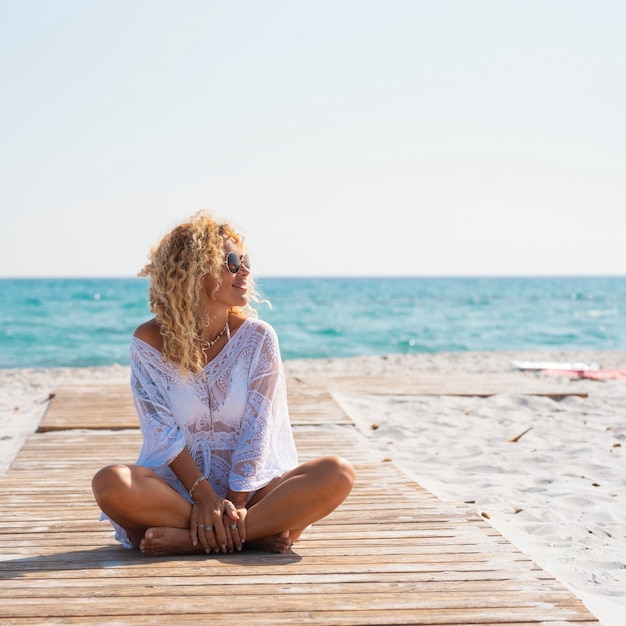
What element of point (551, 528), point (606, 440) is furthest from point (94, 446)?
point (606, 440)

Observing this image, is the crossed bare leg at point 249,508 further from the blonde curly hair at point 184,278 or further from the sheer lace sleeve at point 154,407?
the blonde curly hair at point 184,278

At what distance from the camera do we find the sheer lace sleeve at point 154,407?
3.41m

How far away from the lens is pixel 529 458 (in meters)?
6.05

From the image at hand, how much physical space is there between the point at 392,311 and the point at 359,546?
37.1 meters

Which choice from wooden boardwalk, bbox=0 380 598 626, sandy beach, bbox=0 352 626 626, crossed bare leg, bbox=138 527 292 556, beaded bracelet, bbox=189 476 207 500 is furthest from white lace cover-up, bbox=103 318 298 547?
sandy beach, bbox=0 352 626 626

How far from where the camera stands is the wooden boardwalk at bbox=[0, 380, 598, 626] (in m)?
2.62

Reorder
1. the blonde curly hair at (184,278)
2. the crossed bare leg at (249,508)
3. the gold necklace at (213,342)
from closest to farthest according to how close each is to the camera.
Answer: the crossed bare leg at (249,508), the blonde curly hair at (184,278), the gold necklace at (213,342)

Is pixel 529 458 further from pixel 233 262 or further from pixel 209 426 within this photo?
pixel 233 262

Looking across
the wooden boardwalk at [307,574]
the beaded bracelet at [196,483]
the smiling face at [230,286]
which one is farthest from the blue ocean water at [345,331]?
the beaded bracelet at [196,483]

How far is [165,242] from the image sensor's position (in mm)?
3516

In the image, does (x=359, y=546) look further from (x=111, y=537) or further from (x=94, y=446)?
(x=94, y=446)

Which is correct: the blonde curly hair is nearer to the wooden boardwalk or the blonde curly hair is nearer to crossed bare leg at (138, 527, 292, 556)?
crossed bare leg at (138, 527, 292, 556)

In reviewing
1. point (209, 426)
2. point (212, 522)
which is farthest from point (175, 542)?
point (209, 426)

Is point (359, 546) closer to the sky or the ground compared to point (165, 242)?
closer to the ground
